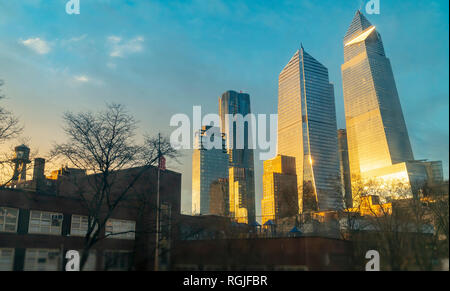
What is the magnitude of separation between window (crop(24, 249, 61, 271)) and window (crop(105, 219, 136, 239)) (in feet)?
24.0

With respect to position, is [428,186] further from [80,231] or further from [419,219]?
[80,231]

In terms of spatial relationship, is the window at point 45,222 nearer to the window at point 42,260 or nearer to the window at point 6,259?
the window at point 42,260

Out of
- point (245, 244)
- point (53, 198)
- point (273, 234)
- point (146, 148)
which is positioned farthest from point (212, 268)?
point (53, 198)

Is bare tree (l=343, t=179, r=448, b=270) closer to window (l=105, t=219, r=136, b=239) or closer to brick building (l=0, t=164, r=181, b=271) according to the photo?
brick building (l=0, t=164, r=181, b=271)

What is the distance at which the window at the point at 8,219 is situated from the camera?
3731 centimetres

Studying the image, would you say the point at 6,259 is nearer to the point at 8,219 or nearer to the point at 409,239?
the point at 8,219

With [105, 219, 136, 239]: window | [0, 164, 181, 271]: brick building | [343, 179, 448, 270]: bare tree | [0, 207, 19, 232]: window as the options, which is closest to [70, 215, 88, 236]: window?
[0, 164, 181, 271]: brick building

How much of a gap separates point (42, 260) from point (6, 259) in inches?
134

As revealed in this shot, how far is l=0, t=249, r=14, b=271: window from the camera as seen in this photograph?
3640 centimetres

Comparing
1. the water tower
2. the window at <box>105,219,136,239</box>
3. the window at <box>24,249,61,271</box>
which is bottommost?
the window at <box>24,249,61,271</box>

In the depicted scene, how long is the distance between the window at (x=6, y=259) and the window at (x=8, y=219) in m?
2.06

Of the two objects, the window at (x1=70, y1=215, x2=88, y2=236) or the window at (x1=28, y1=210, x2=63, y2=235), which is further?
the window at (x1=70, y1=215, x2=88, y2=236)

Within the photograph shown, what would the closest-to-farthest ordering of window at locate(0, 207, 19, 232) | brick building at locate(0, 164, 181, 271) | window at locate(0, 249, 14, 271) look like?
window at locate(0, 249, 14, 271) < window at locate(0, 207, 19, 232) < brick building at locate(0, 164, 181, 271)

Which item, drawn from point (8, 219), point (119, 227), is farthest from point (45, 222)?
point (119, 227)
